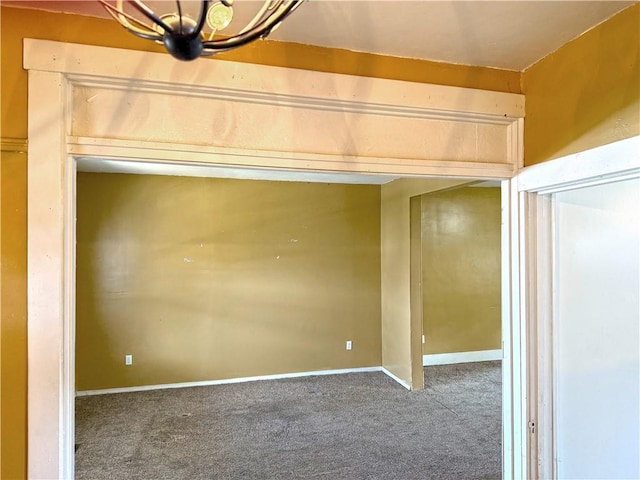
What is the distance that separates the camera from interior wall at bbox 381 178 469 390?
A: 4.65 m

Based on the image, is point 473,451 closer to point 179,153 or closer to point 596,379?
point 596,379

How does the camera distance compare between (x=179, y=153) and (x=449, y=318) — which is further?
(x=449, y=318)

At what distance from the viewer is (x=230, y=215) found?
4887 millimetres

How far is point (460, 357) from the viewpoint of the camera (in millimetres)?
5613

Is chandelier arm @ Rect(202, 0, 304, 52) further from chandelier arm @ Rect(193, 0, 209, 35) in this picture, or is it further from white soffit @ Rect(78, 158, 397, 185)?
white soffit @ Rect(78, 158, 397, 185)

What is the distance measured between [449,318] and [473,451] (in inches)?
102

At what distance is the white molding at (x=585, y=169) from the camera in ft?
4.50

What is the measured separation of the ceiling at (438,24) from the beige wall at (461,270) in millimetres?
3879

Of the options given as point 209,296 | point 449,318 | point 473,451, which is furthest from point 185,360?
point 449,318

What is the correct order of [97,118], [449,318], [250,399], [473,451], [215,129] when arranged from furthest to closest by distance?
[449,318]
[250,399]
[473,451]
[215,129]
[97,118]

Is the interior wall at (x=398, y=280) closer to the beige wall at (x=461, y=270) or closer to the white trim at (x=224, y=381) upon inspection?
the white trim at (x=224, y=381)

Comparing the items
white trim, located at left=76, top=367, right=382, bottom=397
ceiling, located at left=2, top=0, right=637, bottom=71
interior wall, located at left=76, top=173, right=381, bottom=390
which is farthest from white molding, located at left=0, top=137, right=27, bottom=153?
white trim, located at left=76, top=367, right=382, bottom=397

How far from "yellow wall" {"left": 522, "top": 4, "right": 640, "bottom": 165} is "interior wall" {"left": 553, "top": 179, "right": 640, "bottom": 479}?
0.31 metres

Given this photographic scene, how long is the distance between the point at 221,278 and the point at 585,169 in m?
4.10
